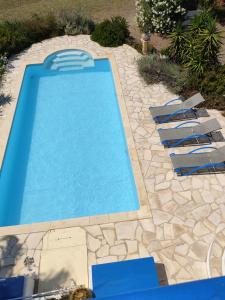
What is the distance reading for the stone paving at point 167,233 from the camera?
7.69 meters

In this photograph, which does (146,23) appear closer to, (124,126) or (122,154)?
(124,126)

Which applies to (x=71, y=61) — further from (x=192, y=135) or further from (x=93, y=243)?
(x=93, y=243)

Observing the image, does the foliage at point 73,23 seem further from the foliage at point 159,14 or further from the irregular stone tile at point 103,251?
the irregular stone tile at point 103,251

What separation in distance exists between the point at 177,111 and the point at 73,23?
10.2 m

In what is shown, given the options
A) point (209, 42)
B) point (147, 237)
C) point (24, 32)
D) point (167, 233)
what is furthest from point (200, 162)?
point (24, 32)

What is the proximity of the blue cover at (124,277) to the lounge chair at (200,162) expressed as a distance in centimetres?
358

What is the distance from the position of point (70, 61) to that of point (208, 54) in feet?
25.6

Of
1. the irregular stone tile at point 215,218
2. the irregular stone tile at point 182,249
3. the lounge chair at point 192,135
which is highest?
the lounge chair at point 192,135

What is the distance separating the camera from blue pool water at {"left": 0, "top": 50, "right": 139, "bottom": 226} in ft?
32.5

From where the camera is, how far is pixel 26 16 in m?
19.9

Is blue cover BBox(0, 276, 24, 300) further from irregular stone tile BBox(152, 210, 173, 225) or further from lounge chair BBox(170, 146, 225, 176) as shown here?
lounge chair BBox(170, 146, 225, 176)

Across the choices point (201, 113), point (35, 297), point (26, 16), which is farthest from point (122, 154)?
point (26, 16)

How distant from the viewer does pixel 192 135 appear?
10.8m

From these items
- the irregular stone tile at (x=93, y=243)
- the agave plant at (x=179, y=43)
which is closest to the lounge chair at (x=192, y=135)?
the irregular stone tile at (x=93, y=243)
